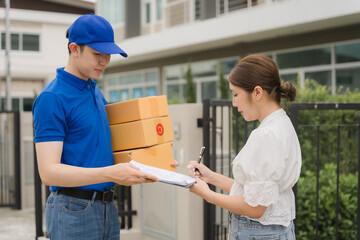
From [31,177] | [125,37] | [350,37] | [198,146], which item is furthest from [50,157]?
[125,37]

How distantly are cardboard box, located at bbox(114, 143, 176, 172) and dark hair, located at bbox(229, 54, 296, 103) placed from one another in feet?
2.23

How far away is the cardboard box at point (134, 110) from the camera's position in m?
2.33

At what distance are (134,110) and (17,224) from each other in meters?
5.59

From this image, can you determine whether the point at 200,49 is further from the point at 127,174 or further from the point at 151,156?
the point at 127,174

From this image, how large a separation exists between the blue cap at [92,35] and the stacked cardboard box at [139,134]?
0.38 meters

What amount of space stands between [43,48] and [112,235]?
23.3 metres

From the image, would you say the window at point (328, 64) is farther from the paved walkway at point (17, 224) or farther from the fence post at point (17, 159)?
the paved walkway at point (17, 224)

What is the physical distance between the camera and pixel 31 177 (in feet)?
27.5

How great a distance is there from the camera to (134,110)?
2326 millimetres

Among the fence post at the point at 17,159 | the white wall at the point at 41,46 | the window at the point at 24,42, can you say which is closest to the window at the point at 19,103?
the white wall at the point at 41,46

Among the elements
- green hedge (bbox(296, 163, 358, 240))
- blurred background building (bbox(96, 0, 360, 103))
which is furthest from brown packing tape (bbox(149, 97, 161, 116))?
blurred background building (bbox(96, 0, 360, 103))

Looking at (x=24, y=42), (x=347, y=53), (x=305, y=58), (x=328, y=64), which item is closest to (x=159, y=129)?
(x=347, y=53)

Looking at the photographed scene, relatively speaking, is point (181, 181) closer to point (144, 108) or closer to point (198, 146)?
point (144, 108)

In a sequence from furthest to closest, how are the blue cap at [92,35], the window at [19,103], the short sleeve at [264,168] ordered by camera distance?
the window at [19,103] → the blue cap at [92,35] → the short sleeve at [264,168]
